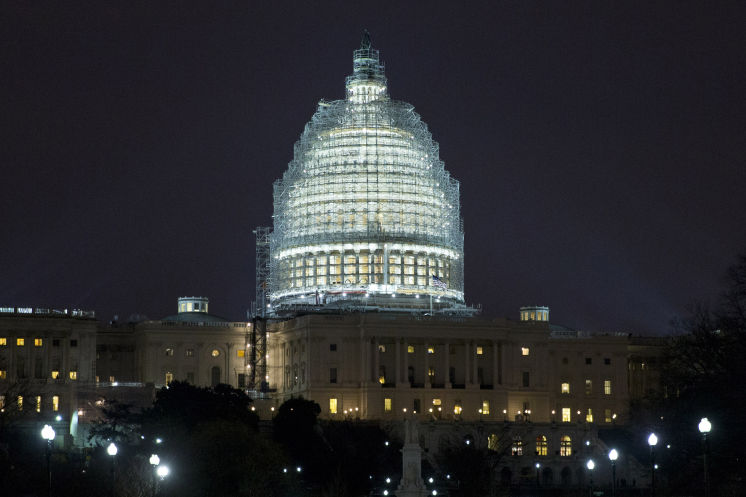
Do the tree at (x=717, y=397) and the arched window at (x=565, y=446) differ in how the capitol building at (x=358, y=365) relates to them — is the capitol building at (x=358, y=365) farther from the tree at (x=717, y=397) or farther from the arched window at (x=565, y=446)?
the tree at (x=717, y=397)

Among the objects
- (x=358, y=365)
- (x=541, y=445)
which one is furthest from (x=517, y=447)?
(x=358, y=365)

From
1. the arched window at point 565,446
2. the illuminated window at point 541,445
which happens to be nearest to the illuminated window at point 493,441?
the illuminated window at point 541,445

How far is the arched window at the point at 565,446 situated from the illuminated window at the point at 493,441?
5.63 meters

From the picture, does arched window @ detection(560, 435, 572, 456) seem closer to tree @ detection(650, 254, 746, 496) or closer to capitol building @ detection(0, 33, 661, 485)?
capitol building @ detection(0, 33, 661, 485)

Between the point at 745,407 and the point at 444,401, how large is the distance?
84479mm

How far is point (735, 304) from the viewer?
111 metres

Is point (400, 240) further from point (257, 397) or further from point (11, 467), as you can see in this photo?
point (11, 467)

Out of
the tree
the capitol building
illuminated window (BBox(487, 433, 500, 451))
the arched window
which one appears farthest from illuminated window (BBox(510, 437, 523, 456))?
the tree

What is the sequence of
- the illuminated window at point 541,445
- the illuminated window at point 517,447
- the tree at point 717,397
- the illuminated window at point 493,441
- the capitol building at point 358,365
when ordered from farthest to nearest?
1. the capitol building at point 358,365
2. the illuminated window at point 541,445
3. the illuminated window at point 493,441
4. the illuminated window at point 517,447
5. the tree at point 717,397

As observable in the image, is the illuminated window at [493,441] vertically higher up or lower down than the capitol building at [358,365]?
lower down

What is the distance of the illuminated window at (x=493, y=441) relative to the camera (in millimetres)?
175000

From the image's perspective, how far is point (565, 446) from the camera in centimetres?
17650

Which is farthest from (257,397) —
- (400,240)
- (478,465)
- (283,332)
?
(478,465)

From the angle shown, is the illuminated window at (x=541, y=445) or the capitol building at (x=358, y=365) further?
the capitol building at (x=358, y=365)
